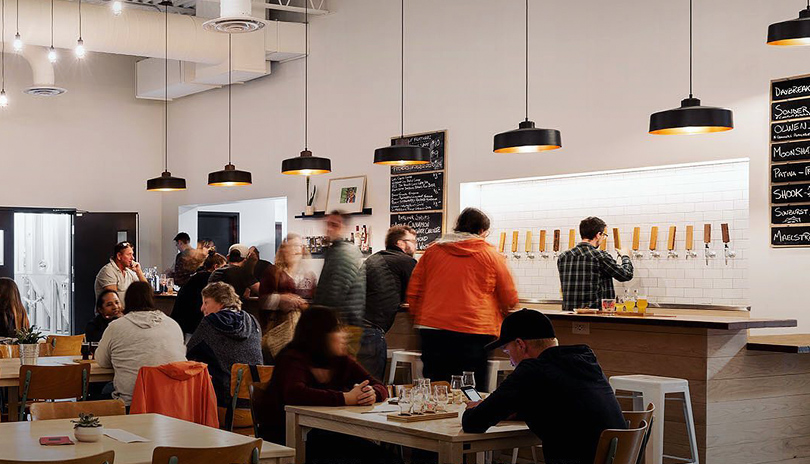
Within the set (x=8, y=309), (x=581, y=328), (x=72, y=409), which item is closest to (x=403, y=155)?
(x=581, y=328)

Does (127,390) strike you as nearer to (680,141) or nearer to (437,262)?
(437,262)

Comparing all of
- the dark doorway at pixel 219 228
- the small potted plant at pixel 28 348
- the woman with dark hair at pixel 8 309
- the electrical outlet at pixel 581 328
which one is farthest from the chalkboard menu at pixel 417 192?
the dark doorway at pixel 219 228

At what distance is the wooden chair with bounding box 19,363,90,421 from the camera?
5.61 metres

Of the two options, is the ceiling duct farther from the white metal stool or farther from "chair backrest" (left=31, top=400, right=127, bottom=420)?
"chair backrest" (left=31, top=400, right=127, bottom=420)

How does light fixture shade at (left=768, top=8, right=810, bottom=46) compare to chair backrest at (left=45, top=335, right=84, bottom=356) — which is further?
chair backrest at (left=45, top=335, right=84, bottom=356)

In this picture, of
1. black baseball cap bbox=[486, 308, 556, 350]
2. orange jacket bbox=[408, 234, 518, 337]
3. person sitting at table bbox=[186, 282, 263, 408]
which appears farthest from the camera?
person sitting at table bbox=[186, 282, 263, 408]

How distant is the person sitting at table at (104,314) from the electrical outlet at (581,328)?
324cm

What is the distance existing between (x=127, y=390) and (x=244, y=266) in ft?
11.4

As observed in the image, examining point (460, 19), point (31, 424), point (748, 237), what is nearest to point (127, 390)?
point (31, 424)

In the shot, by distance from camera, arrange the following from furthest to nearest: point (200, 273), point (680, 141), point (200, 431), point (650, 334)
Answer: point (200, 273), point (680, 141), point (650, 334), point (200, 431)

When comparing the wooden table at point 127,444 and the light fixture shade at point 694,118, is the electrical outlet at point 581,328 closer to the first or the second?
the light fixture shade at point 694,118

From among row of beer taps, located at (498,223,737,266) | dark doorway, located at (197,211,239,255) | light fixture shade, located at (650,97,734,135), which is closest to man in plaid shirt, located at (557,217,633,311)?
row of beer taps, located at (498,223,737,266)

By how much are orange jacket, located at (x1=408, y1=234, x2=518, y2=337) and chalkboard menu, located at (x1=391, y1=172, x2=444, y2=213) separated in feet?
12.2

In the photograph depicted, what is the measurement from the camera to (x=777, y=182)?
6.91 meters
